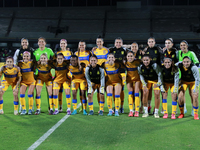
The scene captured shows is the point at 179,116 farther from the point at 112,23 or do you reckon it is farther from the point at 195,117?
the point at 112,23

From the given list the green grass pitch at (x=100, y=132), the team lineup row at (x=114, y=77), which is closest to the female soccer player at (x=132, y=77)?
the team lineup row at (x=114, y=77)

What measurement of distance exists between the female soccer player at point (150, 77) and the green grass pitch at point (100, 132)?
430 mm

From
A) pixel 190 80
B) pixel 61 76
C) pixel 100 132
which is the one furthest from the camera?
pixel 61 76

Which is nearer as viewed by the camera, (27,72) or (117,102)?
(117,102)

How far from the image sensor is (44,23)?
3753 centimetres

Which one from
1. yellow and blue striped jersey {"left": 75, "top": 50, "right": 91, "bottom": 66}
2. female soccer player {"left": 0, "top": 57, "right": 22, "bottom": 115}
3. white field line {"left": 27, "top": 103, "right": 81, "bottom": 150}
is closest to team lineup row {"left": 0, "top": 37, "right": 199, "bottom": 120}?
female soccer player {"left": 0, "top": 57, "right": 22, "bottom": 115}

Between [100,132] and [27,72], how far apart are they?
297 cm

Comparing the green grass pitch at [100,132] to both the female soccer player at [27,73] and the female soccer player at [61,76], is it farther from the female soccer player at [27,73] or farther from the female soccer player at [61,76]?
the female soccer player at [27,73]

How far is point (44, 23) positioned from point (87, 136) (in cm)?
3430

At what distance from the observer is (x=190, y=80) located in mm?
6594

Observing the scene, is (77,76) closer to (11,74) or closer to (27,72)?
(27,72)

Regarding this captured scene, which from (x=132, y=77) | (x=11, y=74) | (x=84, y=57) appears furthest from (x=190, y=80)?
(x=11, y=74)

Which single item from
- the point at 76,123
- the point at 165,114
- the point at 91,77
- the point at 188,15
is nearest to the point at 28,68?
the point at 91,77

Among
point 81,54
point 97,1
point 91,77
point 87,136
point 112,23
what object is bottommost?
point 87,136
